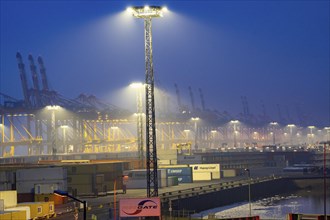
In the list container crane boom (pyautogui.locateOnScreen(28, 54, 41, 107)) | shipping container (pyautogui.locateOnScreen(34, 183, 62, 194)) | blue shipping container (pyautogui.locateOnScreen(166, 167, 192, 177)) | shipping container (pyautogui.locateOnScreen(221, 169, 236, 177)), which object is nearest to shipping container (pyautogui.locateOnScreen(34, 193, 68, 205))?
shipping container (pyautogui.locateOnScreen(34, 183, 62, 194))

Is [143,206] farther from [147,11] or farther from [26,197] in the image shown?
[26,197]

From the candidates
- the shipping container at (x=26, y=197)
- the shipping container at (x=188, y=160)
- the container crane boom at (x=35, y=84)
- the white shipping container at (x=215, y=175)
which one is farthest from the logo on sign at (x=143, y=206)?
the container crane boom at (x=35, y=84)

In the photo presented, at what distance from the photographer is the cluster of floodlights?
48.2m

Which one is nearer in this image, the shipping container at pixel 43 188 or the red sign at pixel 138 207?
the red sign at pixel 138 207

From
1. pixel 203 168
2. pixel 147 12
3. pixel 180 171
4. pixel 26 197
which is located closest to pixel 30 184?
pixel 26 197

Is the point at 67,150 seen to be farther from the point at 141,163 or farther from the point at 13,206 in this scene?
the point at 13,206

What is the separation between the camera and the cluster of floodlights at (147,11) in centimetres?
4819

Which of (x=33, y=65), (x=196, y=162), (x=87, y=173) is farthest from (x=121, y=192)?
(x=33, y=65)

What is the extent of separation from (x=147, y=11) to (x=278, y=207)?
37.3m

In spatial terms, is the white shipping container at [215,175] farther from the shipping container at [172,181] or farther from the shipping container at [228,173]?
the shipping container at [172,181]

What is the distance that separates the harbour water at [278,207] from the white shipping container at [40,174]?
523 inches

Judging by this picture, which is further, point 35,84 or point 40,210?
point 35,84

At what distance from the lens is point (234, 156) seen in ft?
495

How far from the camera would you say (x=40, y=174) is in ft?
210
